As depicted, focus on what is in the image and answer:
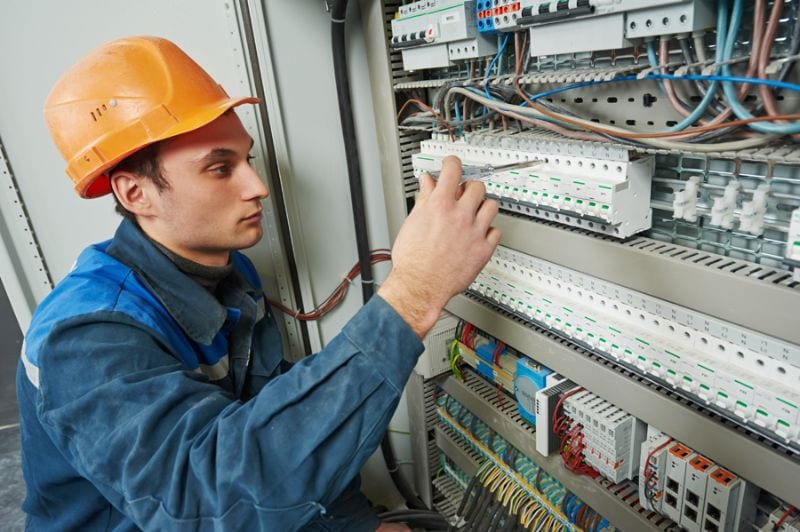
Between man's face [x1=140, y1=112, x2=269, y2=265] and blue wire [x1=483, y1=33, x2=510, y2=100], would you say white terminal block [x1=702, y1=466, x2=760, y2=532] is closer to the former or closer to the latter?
blue wire [x1=483, y1=33, x2=510, y2=100]

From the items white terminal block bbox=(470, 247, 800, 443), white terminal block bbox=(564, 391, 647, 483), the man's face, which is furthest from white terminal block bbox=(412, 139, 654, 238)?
the man's face

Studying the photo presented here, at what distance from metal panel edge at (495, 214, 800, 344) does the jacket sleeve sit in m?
0.44

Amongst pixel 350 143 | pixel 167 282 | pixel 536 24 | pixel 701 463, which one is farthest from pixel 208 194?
pixel 701 463

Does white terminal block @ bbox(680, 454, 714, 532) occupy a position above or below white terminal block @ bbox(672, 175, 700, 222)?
below

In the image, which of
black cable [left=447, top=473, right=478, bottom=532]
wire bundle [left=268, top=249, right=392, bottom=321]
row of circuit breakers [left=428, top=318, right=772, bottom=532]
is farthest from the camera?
wire bundle [left=268, top=249, right=392, bottom=321]

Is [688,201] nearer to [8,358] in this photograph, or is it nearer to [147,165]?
[147,165]

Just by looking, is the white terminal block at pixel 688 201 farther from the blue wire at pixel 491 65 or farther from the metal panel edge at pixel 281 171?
the metal panel edge at pixel 281 171

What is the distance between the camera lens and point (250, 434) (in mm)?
670

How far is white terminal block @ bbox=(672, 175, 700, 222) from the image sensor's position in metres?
0.84

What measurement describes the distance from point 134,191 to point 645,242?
3.20 ft

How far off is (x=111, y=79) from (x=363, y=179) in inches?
31.2

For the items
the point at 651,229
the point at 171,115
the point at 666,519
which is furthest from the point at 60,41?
the point at 666,519

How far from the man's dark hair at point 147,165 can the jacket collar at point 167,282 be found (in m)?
0.12

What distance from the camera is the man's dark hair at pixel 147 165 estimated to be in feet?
3.18
